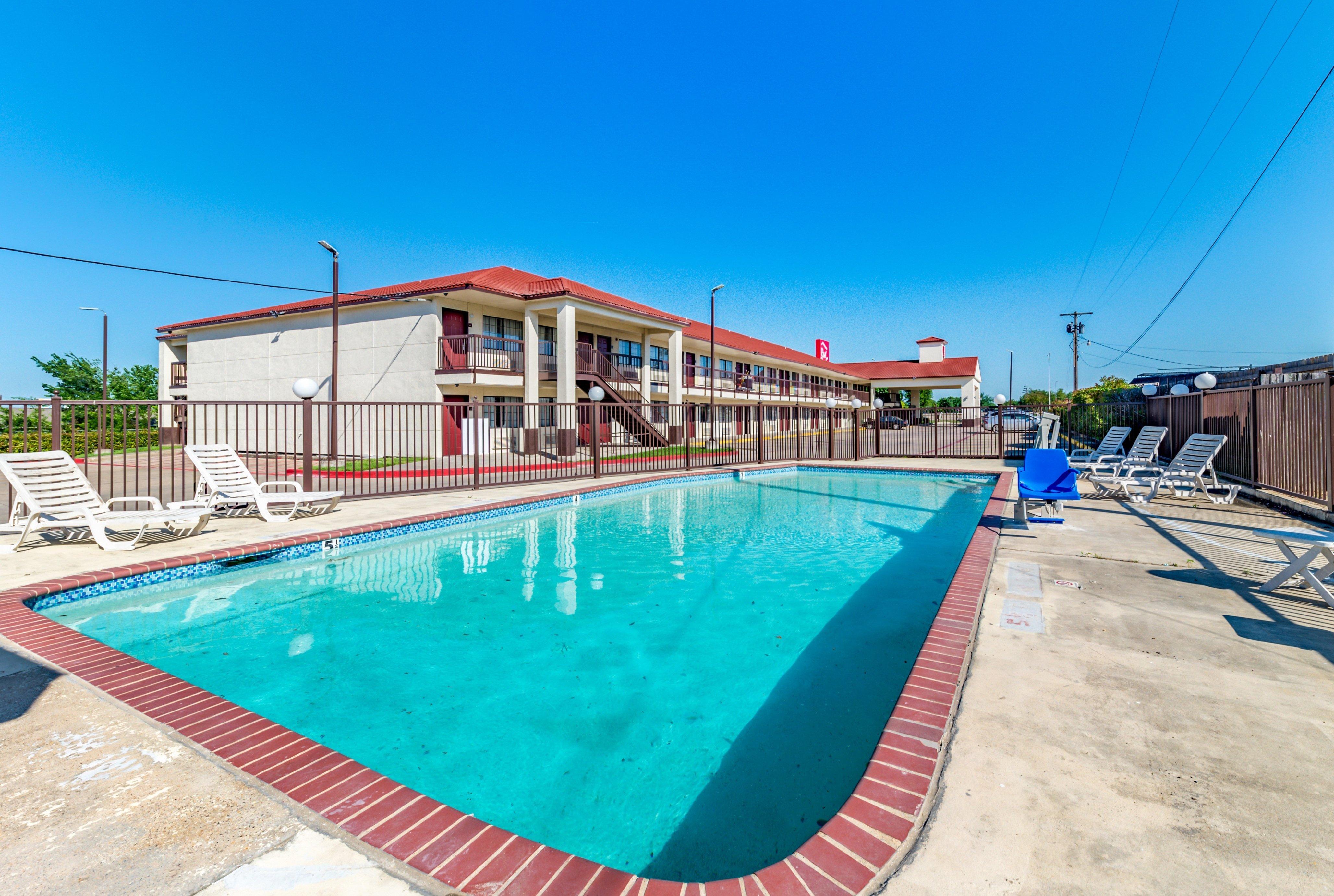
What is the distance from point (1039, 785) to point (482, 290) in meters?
19.7

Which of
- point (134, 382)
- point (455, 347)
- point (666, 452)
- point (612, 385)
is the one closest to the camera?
point (455, 347)

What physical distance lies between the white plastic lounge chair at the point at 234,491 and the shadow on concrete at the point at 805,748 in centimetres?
702

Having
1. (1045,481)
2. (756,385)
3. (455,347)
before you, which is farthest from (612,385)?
(1045,481)

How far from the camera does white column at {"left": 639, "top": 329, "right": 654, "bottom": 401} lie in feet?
84.1

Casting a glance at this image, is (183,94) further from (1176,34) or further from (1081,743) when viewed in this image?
(1176,34)

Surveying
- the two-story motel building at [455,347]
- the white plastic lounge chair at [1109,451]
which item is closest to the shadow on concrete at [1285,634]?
the white plastic lounge chair at [1109,451]

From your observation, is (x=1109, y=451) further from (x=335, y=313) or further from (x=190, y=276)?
(x=190, y=276)

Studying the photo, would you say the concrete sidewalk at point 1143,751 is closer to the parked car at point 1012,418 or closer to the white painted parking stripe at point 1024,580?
the white painted parking stripe at point 1024,580

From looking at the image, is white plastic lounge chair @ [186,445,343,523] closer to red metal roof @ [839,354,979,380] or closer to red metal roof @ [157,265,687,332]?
red metal roof @ [157,265,687,332]

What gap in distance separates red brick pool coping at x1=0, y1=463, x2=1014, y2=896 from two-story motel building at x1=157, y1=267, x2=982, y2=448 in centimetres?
1284

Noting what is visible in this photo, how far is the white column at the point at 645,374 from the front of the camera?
1009 inches

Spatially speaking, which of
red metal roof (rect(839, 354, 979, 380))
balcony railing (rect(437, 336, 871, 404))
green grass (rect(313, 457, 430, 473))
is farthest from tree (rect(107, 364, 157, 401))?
red metal roof (rect(839, 354, 979, 380))

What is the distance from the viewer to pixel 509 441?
17.9m

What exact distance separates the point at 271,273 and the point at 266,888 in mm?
27716
